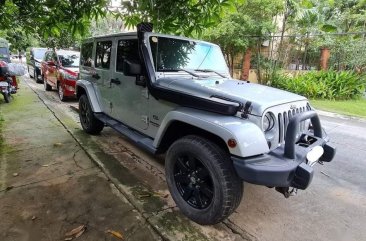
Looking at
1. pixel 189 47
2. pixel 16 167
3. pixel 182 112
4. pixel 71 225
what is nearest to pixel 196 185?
pixel 182 112

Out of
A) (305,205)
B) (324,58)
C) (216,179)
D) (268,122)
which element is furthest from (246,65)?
(216,179)

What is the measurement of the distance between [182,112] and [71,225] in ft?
5.10

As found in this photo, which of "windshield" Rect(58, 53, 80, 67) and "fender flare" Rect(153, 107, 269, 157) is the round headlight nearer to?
"fender flare" Rect(153, 107, 269, 157)

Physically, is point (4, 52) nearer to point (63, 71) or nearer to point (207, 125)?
point (63, 71)

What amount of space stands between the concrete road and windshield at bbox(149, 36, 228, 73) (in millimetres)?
1525

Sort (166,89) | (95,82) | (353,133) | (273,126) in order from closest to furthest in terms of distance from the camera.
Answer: (273,126) → (166,89) → (95,82) → (353,133)

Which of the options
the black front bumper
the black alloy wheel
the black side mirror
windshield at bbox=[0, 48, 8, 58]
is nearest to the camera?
the black front bumper

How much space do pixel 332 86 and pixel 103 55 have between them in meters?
10.4

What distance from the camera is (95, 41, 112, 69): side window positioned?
4621 mm

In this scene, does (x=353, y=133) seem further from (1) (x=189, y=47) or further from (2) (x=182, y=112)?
(2) (x=182, y=112)

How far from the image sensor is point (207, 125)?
2.58 m

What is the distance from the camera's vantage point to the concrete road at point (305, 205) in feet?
9.24

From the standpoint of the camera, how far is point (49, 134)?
566cm

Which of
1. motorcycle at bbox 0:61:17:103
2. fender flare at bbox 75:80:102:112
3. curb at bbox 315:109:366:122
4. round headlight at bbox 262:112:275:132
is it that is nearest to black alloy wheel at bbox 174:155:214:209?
round headlight at bbox 262:112:275:132
